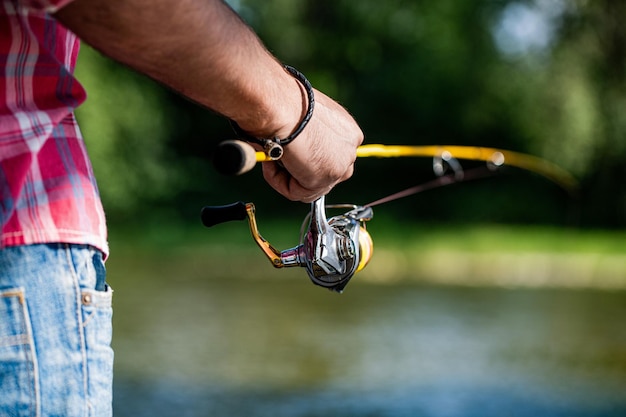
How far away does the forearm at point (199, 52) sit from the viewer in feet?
3.30

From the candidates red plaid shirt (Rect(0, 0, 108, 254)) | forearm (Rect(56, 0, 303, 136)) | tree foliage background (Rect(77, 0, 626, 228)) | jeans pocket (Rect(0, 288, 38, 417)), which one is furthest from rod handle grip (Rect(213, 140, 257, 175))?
tree foliage background (Rect(77, 0, 626, 228))

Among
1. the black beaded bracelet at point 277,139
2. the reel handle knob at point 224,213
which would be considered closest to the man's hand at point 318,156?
the black beaded bracelet at point 277,139

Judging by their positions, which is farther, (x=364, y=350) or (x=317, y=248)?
(x=364, y=350)

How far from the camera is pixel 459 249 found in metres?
14.3

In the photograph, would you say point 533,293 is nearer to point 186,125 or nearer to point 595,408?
point 595,408

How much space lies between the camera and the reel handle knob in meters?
1.60

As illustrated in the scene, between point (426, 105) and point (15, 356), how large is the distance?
1960 cm

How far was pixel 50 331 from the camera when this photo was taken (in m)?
1.09

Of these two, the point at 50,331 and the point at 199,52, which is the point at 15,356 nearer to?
the point at 50,331

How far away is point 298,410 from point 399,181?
16049 mm

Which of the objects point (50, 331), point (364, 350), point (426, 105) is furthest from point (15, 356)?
point (426, 105)

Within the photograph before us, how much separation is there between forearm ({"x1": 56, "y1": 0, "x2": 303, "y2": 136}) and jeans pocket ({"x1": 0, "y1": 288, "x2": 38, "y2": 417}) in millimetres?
296

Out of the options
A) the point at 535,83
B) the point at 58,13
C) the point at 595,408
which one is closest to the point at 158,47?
the point at 58,13

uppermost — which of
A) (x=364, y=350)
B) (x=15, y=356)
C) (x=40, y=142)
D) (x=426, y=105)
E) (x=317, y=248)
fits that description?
(x=426, y=105)
